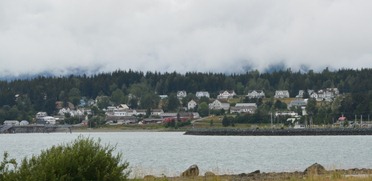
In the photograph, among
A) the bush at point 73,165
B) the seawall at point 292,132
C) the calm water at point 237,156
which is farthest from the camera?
the seawall at point 292,132

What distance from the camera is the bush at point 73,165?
63.4ft

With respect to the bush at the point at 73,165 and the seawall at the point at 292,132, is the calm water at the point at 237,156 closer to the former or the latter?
the bush at the point at 73,165

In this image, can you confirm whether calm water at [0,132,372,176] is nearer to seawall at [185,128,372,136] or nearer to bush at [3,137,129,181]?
bush at [3,137,129,181]

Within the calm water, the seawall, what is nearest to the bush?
the calm water

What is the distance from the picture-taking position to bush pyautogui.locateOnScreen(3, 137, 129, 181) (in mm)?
19312

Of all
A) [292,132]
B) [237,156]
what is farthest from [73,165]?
[292,132]

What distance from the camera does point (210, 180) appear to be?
92.7 ft

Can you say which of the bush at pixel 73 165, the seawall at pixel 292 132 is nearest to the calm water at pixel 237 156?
the bush at pixel 73 165

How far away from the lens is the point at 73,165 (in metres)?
19.5

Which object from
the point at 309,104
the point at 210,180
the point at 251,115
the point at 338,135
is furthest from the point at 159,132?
the point at 210,180

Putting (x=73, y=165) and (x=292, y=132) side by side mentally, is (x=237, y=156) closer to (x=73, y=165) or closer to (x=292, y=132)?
(x=73, y=165)

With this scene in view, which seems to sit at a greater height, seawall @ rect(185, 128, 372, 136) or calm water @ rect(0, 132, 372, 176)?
seawall @ rect(185, 128, 372, 136)

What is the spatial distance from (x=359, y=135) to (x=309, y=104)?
39.9 meters

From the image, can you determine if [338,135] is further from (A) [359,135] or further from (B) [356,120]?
(B) [356,120]
